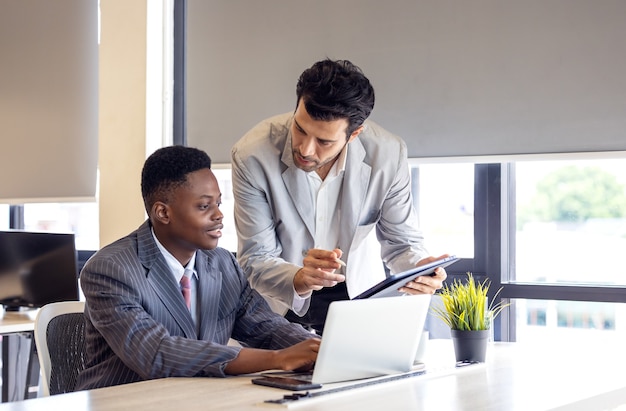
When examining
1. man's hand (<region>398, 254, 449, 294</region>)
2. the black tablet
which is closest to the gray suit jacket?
man's hand (<region>398, 254, 449, 294</region>)

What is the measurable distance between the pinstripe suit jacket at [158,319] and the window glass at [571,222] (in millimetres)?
1576

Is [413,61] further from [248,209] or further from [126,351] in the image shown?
[126,351]

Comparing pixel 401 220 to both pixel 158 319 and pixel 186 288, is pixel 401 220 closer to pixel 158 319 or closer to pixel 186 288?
pixel 186 288

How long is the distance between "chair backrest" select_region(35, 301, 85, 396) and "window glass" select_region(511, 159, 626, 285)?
199 cm

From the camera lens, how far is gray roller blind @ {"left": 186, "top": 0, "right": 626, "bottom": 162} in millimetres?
3162

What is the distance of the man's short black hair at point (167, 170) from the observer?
221cm

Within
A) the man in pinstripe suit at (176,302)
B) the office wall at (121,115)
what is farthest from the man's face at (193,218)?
the office wall at (121,115)

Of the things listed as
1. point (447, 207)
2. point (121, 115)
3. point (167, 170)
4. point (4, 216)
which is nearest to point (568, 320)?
point (447, 207)

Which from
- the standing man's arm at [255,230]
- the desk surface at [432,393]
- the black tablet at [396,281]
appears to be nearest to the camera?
the desk surface at [432,393]

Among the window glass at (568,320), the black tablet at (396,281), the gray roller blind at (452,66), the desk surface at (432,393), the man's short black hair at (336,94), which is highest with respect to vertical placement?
the gray roller blind at (452,66)

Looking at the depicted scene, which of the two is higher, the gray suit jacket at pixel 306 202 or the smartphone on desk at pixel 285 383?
the gray suit jacket at pixel 306 202

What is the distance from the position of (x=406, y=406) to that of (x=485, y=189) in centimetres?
210

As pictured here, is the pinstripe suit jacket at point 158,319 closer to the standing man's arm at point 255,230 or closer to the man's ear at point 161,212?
the man's ear at point 161,212

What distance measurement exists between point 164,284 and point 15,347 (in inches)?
122
